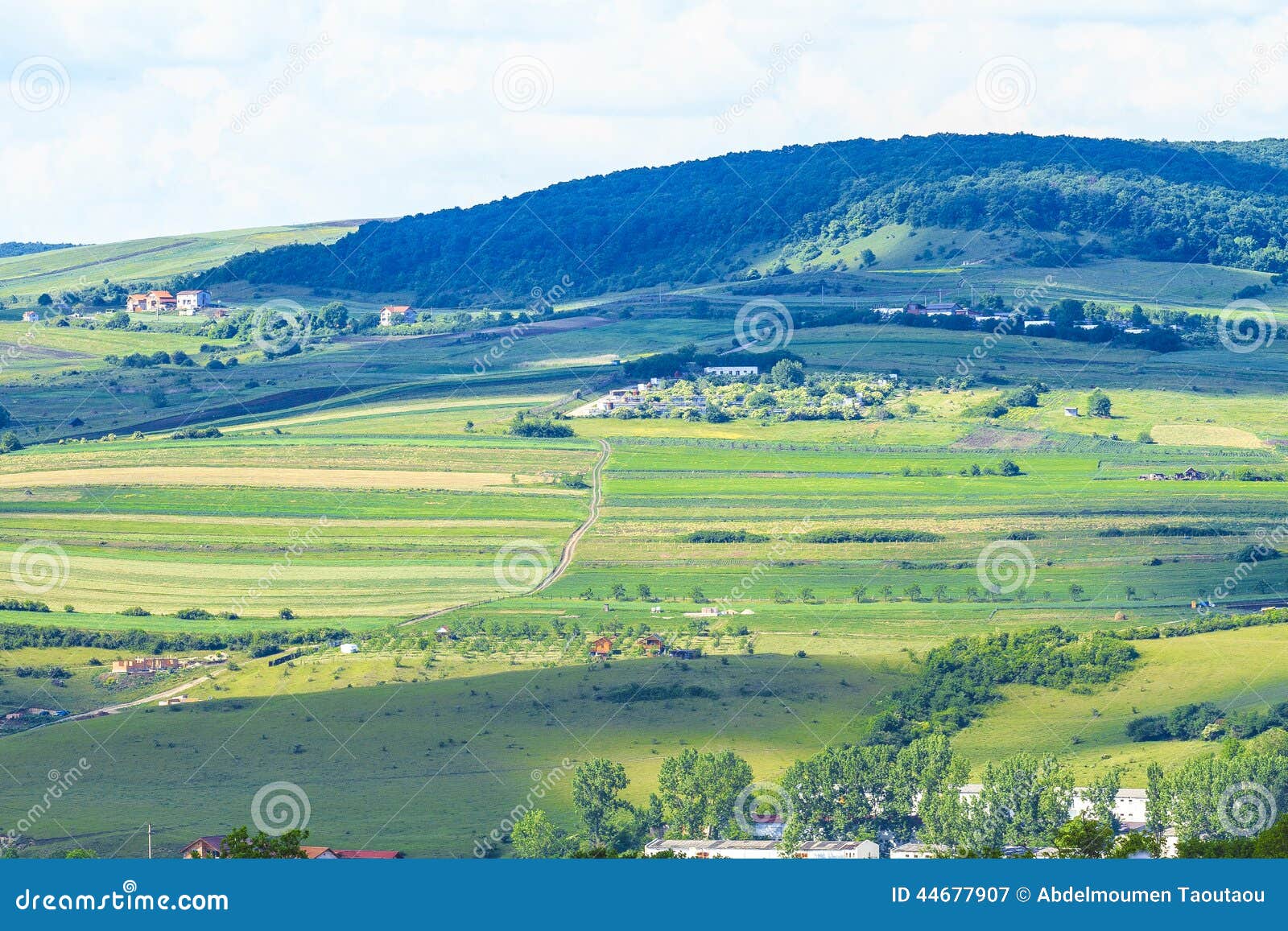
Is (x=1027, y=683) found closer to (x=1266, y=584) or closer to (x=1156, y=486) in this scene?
(x=1266, y=584)

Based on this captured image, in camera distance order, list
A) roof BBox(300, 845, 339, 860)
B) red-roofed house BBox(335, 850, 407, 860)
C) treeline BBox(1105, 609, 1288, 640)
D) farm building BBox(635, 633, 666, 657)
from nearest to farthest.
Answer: roof BBox(300, 845, 339, 860)
red-roofed house BBox(335, 850, 407, 860)
treeline BBox(1105, 609, 1288, 640)
farm building BBox(635, 633, 666, 657)

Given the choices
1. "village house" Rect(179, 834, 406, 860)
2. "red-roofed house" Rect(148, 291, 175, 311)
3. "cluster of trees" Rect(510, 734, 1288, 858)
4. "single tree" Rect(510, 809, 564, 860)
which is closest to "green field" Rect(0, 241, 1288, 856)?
"village house" Rect(179, 834, 406, 860)

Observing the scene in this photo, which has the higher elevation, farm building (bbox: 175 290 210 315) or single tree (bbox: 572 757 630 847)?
farm building (bbox: 175 290 210 315)

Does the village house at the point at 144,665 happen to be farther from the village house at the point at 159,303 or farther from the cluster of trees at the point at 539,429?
the village house at the point at 159,303

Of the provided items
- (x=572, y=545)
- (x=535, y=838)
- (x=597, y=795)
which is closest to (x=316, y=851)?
(x=535, y=838)

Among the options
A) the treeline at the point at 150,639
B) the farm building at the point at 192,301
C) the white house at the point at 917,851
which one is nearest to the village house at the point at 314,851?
the white house at the point at 917,851

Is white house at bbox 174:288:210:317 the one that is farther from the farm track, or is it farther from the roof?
the roof
